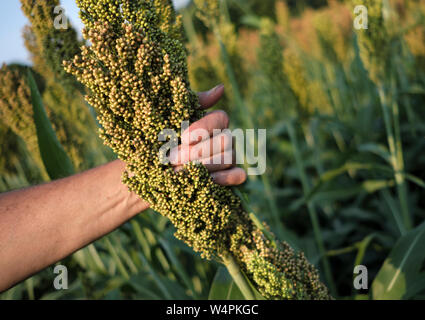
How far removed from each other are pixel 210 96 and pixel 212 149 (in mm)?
230

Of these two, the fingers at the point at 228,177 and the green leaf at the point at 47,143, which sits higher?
the green leaf at the point at 47,143

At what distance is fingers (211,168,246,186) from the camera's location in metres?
1.25

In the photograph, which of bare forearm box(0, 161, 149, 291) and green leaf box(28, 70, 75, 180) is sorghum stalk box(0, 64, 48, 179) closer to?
Answer: green leaf box(28, 70, 75, 180)

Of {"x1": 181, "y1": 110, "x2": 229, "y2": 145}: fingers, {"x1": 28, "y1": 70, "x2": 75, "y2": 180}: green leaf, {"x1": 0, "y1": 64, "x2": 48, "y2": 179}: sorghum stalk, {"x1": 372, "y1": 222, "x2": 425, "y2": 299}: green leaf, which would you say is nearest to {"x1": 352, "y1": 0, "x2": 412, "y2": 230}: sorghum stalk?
{"x1": 372, "y1": 222, "x2": 425, "y2": 299}: green leaf

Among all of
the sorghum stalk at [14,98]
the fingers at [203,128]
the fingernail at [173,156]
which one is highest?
the sorghum stalk at [14,98]

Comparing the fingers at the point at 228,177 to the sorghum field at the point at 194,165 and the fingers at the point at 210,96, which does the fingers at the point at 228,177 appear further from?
the fingers at the point at 210,96

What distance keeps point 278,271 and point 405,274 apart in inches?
38.7

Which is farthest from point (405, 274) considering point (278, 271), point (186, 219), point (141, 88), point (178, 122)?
point (141, 88)

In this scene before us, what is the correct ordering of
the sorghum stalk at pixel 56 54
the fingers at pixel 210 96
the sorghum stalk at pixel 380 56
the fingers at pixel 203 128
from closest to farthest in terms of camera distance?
the fingers at pixel 203 128
the fingers at pixel 210 96
the sorghum stalk at pixel 56 54
the sorghum stalk at pixel 380 56

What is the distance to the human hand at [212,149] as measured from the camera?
1.18 m

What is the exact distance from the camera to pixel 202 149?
1.21m

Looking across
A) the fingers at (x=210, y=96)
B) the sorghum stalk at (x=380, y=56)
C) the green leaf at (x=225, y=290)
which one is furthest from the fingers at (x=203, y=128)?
the sorghum stalk at (x=380, y=56)

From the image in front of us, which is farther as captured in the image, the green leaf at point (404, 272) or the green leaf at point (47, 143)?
the green leaf at point (404, 272)

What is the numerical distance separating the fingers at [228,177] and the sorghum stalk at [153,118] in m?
0.03
